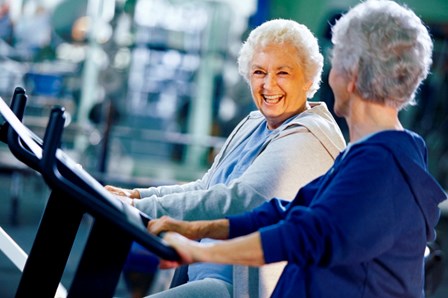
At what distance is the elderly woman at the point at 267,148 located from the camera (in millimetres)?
2553

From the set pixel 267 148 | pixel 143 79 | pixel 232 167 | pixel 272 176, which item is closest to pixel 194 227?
pixel 272 176

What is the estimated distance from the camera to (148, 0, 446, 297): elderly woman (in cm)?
189

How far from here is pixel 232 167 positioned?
114 inches

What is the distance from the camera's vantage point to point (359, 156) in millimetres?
1960

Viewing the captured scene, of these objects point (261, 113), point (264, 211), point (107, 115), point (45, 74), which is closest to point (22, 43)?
point (45, 74)

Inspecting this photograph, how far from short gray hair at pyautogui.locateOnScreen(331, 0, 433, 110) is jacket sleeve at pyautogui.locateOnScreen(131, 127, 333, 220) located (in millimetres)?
563

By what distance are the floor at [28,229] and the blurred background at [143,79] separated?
7 centimetres

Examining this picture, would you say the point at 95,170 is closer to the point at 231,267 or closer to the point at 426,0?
the point at 426,0

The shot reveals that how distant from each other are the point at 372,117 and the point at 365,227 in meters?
0.29

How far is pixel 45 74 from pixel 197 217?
9356 mm

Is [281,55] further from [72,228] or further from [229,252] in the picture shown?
[229,252]

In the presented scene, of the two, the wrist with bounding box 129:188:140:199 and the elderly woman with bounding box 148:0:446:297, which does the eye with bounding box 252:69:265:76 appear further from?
the elderly woman with bounding box 148:0:446:297

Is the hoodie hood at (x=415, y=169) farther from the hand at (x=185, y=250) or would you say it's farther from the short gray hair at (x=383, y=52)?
the hand at (x=185, y=250)

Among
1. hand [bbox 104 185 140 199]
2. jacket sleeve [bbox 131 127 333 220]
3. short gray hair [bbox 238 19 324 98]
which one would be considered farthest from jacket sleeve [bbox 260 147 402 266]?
hand [bbox 104 185 140 199]
